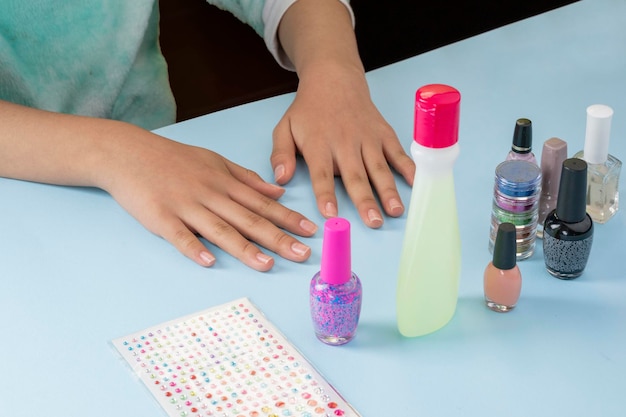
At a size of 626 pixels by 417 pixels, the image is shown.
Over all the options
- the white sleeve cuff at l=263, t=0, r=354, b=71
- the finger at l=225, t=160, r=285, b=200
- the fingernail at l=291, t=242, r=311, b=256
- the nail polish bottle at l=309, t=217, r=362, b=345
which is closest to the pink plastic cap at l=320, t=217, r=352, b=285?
the nail polish bottle at l=309, t=217, r=362, b=345

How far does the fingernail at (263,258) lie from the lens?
77 centimetres

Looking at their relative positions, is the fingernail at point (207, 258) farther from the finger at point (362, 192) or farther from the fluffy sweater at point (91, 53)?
the fluffy sweater at point (91, 53)

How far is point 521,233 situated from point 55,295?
407 mm

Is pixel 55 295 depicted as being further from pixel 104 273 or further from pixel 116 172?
pixel 116 172

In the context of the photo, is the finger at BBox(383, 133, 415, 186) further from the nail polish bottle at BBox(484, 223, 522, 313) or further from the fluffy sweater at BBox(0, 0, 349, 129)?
the fluffy sweater at BBox(0, 0, 349, 129)

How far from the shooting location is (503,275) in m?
0.70

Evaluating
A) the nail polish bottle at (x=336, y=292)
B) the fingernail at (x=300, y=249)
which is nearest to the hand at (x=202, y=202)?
the fingernail at (x=300, y=249)

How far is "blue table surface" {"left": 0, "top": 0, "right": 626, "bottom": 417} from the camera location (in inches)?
25.4

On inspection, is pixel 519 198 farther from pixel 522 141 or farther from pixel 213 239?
pixel 213 239

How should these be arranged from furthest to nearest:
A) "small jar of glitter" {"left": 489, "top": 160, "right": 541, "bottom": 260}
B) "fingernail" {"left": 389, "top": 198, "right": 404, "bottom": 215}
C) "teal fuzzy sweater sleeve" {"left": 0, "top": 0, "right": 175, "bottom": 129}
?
1. "teal fuzzy sweater sleeve" {"left": 0, "top": 0, "right": 175, "bottom": 129}
2. "fingernail" {"left": 389, "top": 198, "right": 404, "bottom": 215}
3. "small jar of glitter" {"left": 489, "top": 160, "right": 541, "bottom": 260}

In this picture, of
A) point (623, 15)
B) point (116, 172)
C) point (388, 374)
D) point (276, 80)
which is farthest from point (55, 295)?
point (276, 80)

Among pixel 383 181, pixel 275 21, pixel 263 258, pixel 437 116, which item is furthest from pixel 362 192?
pixel 275 21

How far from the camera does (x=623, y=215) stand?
82cm

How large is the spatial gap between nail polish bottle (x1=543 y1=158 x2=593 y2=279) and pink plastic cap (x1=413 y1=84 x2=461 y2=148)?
0.43 feet
